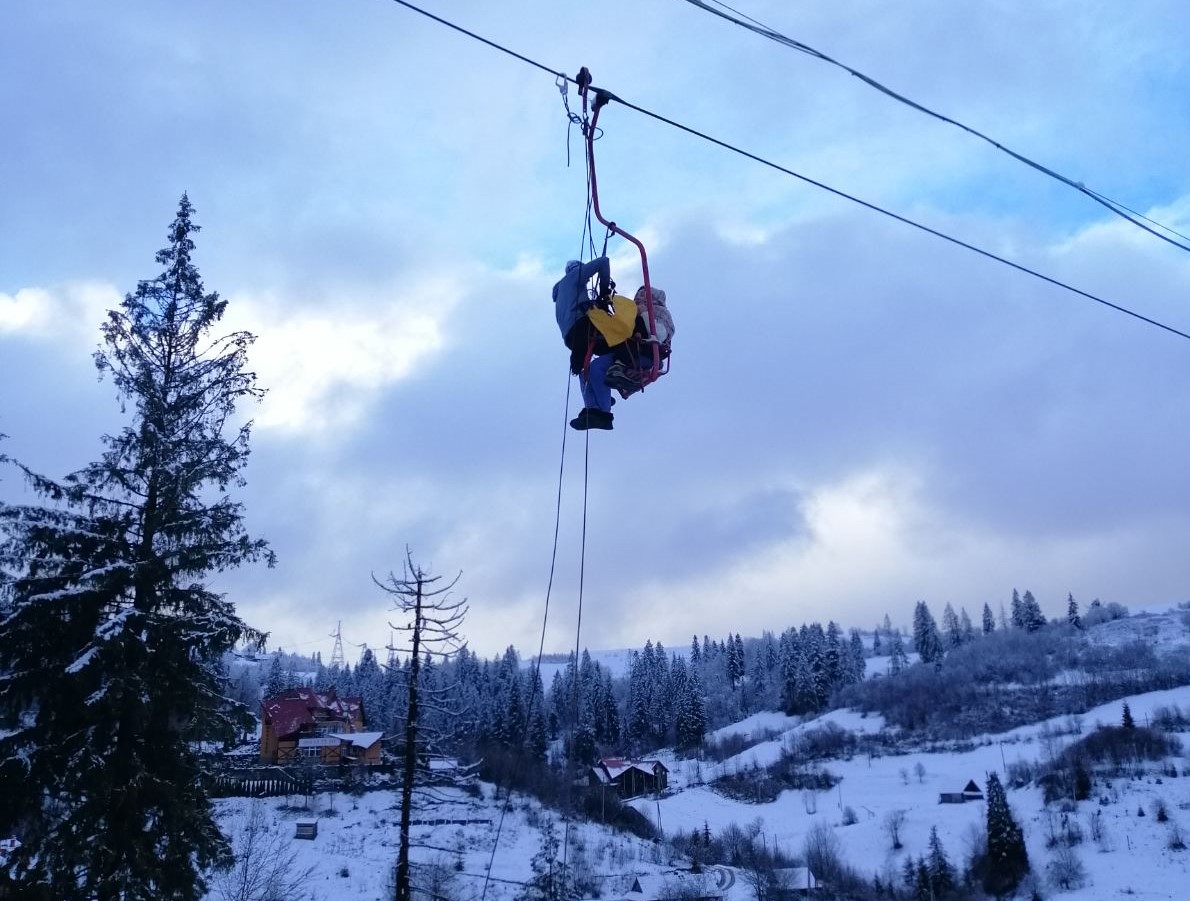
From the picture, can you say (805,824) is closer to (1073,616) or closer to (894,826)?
(894,826)

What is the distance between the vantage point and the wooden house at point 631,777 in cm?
5860

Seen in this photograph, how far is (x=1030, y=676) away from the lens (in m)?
92.6

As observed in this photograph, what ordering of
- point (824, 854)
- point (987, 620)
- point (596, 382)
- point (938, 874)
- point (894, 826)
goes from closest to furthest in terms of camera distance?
point (596, 382), point (938, 874), point (824, 854), point (894, 826), point (987, 620)

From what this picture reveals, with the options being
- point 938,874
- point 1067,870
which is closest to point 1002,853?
point 1067,870

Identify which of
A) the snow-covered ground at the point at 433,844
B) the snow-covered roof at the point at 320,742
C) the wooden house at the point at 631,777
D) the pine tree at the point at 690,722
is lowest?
the snow-covered ground at the point at 433,844

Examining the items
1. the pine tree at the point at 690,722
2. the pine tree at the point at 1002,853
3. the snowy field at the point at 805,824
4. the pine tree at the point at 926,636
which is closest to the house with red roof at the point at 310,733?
the snowy field at the point at 805,824

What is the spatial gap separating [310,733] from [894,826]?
103ft

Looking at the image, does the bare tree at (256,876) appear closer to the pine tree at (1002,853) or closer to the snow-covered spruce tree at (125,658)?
the snow-covered spruce tree at (125,658)

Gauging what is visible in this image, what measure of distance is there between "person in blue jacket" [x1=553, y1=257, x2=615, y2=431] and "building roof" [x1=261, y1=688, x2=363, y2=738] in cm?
4219

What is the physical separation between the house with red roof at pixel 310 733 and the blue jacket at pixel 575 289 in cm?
3667

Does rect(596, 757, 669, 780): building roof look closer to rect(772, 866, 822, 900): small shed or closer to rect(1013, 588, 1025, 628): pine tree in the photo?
rect(772, 866, 822, 900): small shed

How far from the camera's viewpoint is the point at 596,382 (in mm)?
7504

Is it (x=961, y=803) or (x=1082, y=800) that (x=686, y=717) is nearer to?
(x=961, y=803)

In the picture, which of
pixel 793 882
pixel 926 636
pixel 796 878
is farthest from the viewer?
pixel 926 636
